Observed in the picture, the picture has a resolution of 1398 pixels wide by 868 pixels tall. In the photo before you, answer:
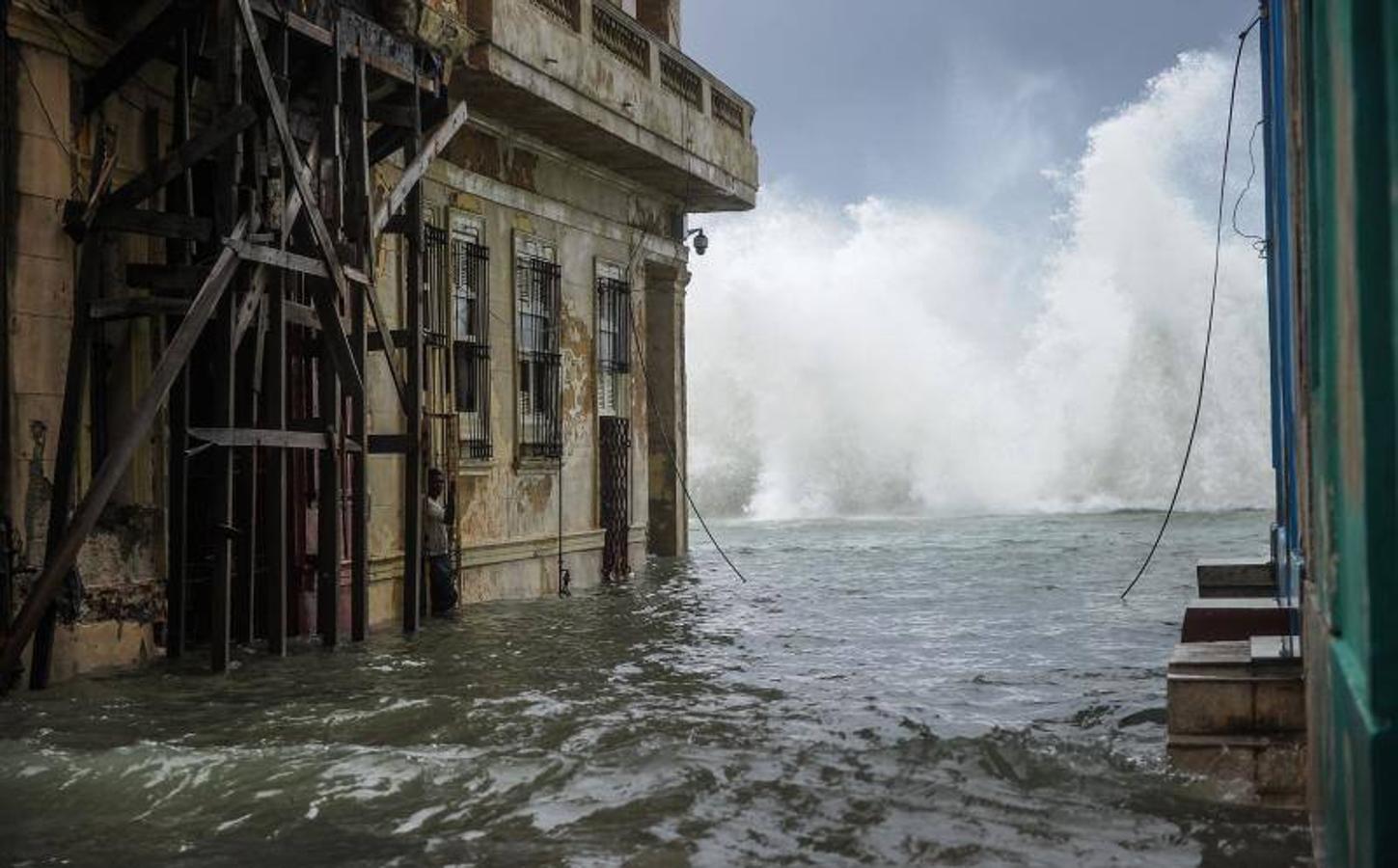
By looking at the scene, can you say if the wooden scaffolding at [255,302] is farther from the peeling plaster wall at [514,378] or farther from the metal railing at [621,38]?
the metal railing at [621,38]

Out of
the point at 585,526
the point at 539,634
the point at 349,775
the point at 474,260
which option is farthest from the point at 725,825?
the point at 585,526

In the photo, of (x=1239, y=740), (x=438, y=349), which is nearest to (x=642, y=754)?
(x=1239, y=740)

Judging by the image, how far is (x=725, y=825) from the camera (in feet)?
18.9

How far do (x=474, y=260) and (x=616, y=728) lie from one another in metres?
7.79

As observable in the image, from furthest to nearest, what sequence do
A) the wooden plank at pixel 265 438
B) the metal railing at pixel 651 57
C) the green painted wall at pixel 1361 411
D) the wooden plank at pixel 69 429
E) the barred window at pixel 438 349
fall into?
the metal railing at pixel 651 57 < the barred window at pixel 438 349 < the wooden plank at pixel 265 438 < the wooden plank at pixel 69 429 < the green painted wall at pixel 1361 411

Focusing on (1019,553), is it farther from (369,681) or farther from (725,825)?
(725,825)

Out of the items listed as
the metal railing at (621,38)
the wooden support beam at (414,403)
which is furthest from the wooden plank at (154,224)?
the metal railing at (621,38)

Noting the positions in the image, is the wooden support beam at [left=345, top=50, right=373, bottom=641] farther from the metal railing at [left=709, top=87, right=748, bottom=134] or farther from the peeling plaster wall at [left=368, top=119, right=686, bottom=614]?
the metal railing at [left=709, top=87, right=748, bottom=134]

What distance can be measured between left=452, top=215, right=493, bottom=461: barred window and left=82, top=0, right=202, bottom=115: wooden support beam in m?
4.90

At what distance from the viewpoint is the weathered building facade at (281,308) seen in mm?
8797

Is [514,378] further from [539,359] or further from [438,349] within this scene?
[438,349]

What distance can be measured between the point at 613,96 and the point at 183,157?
7.93 m

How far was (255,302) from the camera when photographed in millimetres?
9445

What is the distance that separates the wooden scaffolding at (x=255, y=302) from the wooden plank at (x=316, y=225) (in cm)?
2
